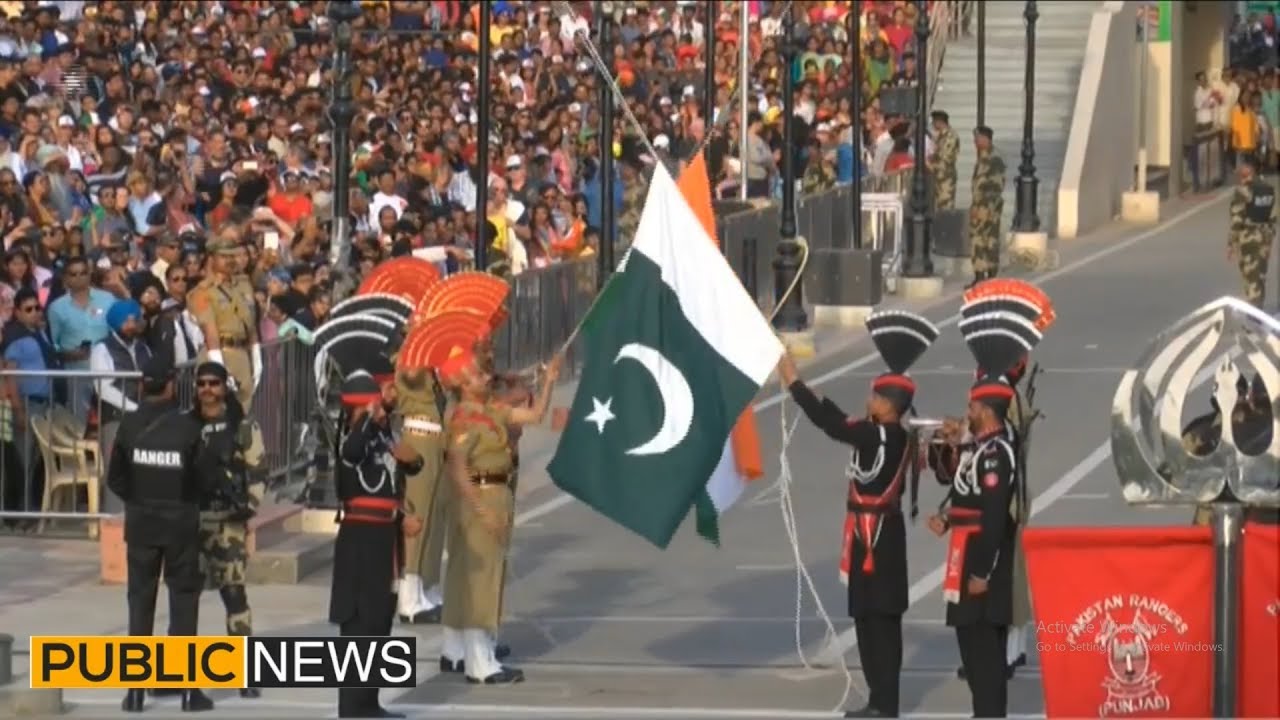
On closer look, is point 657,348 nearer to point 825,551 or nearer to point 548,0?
point 825,551

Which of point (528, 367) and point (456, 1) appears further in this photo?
point (456, 1)

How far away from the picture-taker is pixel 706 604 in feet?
63.0

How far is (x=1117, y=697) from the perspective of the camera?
13875 millimetres

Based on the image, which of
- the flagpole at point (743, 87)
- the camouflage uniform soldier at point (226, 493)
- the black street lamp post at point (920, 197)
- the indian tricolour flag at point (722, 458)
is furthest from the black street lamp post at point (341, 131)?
the black street lamp post at point (920, 197)

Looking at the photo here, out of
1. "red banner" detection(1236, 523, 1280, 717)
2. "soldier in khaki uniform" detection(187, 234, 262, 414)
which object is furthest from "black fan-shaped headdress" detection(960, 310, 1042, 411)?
"soldier in khaki uniform" detection(187, 234, 262, 414)

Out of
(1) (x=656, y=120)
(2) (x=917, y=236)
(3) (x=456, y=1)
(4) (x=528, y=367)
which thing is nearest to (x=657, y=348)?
(4) (x=528, y=367)

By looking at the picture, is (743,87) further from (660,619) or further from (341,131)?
(660,619)

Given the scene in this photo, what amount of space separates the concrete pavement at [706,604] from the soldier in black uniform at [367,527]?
1.63ft

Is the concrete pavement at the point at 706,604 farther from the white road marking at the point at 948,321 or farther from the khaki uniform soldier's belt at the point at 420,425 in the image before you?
the khaki uniform soldier's belt at the point at 420,425

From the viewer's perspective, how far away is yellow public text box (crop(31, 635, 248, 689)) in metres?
15.5

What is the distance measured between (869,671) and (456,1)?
29297mm

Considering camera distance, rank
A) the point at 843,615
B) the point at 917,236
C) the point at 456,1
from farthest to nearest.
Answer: the point at 456,1, the point at 917,236, the point at 843,615

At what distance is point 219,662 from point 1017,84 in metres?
30.1

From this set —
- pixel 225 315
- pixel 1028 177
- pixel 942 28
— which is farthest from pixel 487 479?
pixel 942 28
